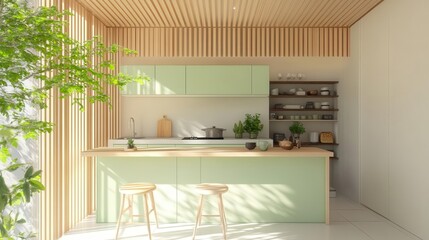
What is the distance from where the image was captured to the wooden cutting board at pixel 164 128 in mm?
6812

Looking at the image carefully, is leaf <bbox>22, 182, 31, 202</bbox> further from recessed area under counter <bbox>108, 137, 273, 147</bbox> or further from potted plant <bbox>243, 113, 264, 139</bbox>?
potted plant <bbox>243, 113, 264, 139</bbox>

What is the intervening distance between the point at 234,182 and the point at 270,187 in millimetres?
488

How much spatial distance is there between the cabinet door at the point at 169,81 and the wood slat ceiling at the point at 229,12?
2.88 feet

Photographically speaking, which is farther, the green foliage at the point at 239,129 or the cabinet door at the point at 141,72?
the green foliage at the point at 239,129

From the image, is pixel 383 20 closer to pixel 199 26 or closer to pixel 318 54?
pixel 318 54

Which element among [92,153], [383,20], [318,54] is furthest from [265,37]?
[92,153]

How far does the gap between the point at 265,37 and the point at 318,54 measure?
42.0 inches

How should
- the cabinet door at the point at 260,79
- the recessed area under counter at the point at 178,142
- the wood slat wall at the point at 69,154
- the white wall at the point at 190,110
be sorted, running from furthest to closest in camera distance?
the white wall at the point at 190,110, the cabinet door at the point at 260,79, the recessed area under counter at the point at 178,142, the wood slat wall at the point at 69,154

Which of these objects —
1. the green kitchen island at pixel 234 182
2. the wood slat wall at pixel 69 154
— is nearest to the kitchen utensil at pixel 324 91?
the green kitchen island at pixel 234 182

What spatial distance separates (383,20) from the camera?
5102mm

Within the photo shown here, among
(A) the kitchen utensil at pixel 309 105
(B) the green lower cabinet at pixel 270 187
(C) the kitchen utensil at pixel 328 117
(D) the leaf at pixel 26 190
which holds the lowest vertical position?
(B) the green lower cabinet at pixel 270 187

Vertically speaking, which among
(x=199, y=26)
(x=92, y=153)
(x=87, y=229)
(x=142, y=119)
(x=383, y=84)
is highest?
(x=199, y=26)

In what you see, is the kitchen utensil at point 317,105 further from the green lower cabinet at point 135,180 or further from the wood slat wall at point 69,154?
the wood slat wall at point 69,154

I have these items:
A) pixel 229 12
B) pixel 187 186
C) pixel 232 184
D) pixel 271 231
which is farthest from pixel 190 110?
pixel 271 231
